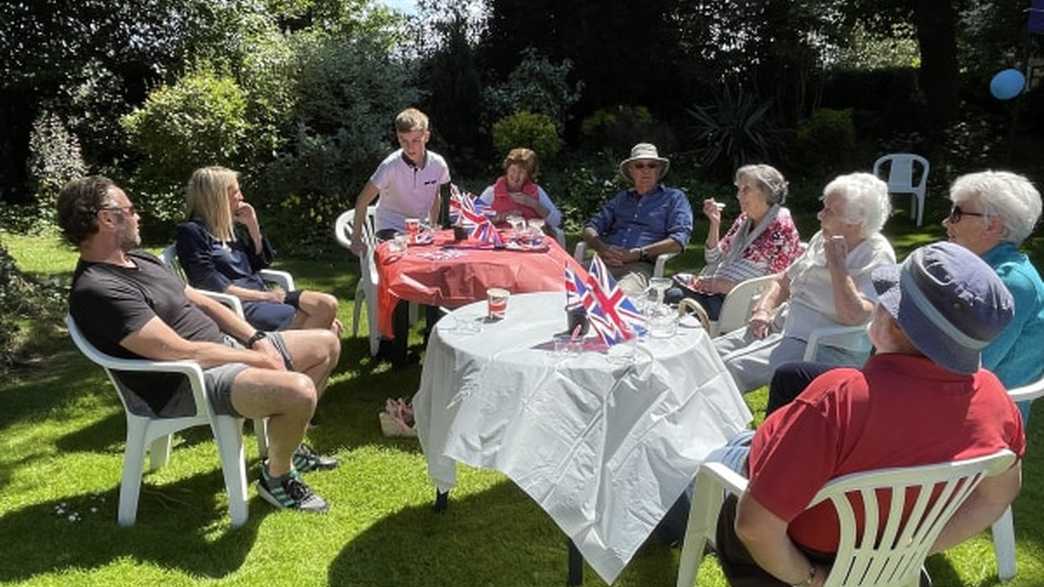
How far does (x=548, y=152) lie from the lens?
408 inches

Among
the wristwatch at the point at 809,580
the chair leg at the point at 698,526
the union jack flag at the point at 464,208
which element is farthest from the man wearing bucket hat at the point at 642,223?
the wristwatch at the point at 809,580

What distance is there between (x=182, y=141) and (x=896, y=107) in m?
10.7

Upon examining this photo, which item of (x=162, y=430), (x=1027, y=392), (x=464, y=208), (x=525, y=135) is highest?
(x=525, y=135)

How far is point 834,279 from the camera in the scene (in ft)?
9.79

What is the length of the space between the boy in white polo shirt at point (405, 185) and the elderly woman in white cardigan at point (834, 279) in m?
2.51

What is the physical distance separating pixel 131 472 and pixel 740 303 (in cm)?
281

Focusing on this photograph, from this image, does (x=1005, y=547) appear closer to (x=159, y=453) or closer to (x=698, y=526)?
(x=698, y=526)

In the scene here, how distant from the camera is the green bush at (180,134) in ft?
27.7

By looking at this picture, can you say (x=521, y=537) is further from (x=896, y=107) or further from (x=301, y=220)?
(x=896, y=107)

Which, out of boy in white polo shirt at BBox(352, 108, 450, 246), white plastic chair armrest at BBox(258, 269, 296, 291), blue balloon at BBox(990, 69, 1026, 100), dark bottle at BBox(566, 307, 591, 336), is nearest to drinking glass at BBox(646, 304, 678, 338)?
dark bottle at BBox(566, 307, 591, 336)

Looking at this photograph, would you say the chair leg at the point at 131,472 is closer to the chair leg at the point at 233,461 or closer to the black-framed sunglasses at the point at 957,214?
the chair leg at the point at 233,461

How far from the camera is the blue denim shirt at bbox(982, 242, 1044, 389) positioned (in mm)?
2523

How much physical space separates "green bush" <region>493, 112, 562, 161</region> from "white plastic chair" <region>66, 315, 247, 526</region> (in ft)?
25.0

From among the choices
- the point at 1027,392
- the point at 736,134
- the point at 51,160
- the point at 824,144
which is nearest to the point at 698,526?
the point at 1027,392
